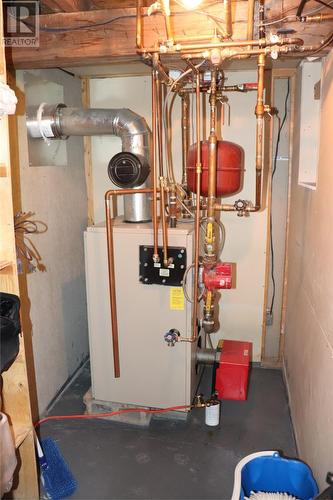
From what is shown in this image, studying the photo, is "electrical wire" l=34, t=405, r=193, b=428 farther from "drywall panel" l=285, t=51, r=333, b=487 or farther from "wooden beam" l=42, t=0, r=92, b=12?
"wooden beam" l=42, t=0, r=92, b=12

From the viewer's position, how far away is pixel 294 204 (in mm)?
2707

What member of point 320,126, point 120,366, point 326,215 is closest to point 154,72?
point 320,126

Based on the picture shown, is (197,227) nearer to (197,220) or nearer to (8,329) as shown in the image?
(197,220)

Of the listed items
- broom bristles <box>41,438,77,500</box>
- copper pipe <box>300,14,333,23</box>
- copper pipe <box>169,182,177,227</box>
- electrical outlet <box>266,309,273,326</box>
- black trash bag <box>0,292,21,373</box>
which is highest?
copper pipe <box>300,14,333,23</box>

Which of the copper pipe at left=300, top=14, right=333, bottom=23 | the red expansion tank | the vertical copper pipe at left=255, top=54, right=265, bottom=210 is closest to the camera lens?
the copper pipe at left=300, top=14, right=333, bottom=23

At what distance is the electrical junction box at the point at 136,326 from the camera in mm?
2262

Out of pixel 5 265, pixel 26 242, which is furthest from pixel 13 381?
pixel 26 242

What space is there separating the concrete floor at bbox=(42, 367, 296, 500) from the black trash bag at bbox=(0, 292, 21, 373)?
0.98 metres

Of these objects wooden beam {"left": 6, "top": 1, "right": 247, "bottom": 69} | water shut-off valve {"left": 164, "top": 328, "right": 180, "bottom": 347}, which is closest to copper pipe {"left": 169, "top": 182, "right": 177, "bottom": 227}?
water shut-off valve {"left": 164, "top": 328, "right": 180, "bottom": 347}

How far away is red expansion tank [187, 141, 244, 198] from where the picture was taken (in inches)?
→ 79.9

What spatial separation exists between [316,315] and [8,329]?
1.40m

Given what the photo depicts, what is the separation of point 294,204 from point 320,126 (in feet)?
2.53

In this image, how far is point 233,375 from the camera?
248cm

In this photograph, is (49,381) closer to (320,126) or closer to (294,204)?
(294,204)
